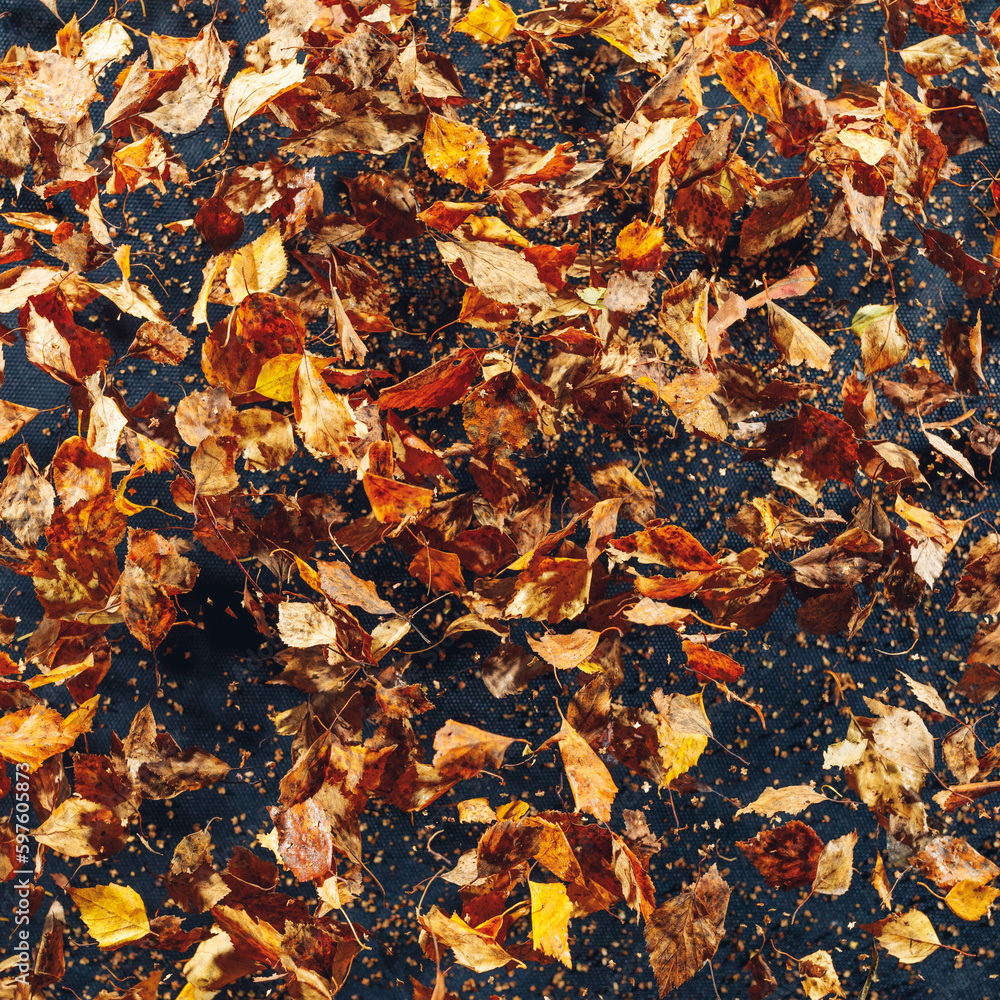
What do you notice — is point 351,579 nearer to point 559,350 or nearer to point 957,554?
point 559,350

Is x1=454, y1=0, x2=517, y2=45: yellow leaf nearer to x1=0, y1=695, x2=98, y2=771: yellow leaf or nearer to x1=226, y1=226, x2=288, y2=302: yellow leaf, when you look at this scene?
x1=226, y1=226, x2=288, y2=302: yellow leaf

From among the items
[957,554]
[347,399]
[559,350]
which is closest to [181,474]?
[347,399]

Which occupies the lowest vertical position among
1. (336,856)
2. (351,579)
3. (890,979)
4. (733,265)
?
(890,979)

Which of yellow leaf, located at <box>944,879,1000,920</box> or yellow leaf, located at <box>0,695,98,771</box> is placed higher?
yellow leaf, located at <box>0,695,98,771</box>

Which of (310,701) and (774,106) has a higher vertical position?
(774,106)

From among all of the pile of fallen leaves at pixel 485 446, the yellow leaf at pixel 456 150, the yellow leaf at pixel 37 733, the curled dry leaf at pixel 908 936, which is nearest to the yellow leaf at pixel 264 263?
the pile of fallen leaves at pixel 485 446

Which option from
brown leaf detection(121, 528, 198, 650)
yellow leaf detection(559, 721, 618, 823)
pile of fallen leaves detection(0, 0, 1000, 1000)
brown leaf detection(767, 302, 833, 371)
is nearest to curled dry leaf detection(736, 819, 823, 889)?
pile of fallen leaves detection(0, 0, 1000, 1000)

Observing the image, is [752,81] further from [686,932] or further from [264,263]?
[686,932]

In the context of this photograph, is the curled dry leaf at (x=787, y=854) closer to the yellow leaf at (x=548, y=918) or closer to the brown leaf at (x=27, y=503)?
the yellow leaf at (x=548, y=918)
